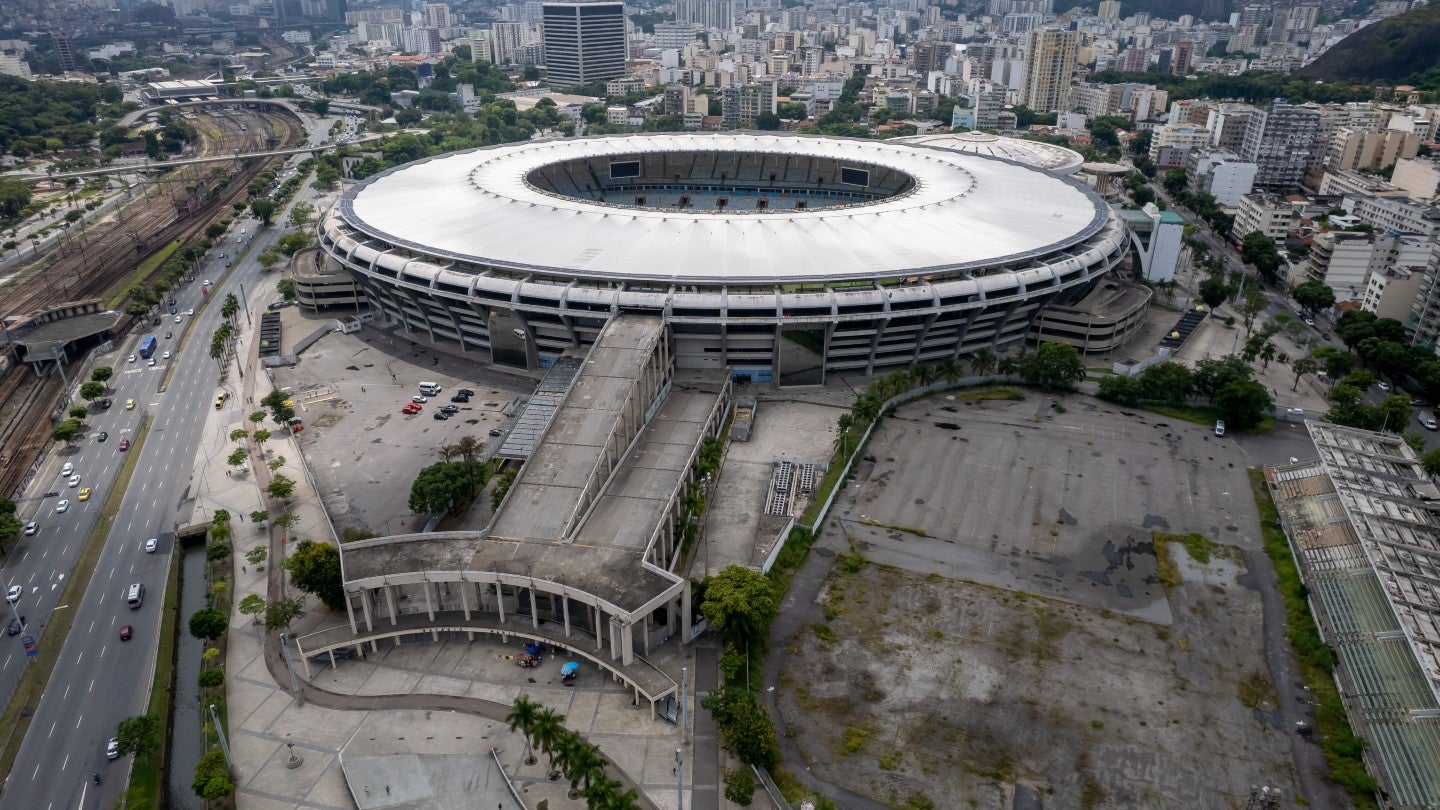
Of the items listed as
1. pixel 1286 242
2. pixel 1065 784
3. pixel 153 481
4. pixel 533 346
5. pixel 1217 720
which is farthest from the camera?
pixel 1286 242

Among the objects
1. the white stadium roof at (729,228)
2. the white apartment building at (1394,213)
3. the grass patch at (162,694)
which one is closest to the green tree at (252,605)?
the grass patch at (162,694)

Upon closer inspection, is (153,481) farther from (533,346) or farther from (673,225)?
(673,225)

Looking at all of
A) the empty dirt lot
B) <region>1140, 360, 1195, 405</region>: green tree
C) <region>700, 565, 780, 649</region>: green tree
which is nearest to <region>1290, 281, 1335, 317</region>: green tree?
<region>1140, 360, 1195, 405</region>: green tree

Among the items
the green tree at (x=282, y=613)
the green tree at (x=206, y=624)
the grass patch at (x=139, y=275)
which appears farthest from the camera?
the grass patch at (x=139, y=275)

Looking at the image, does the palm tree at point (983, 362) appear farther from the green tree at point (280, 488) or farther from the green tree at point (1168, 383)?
the green tree at point (280, 488)

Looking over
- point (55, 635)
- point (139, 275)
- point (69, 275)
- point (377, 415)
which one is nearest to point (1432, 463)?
→ point (377, 415)

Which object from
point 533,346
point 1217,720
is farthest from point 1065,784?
point 533,346
